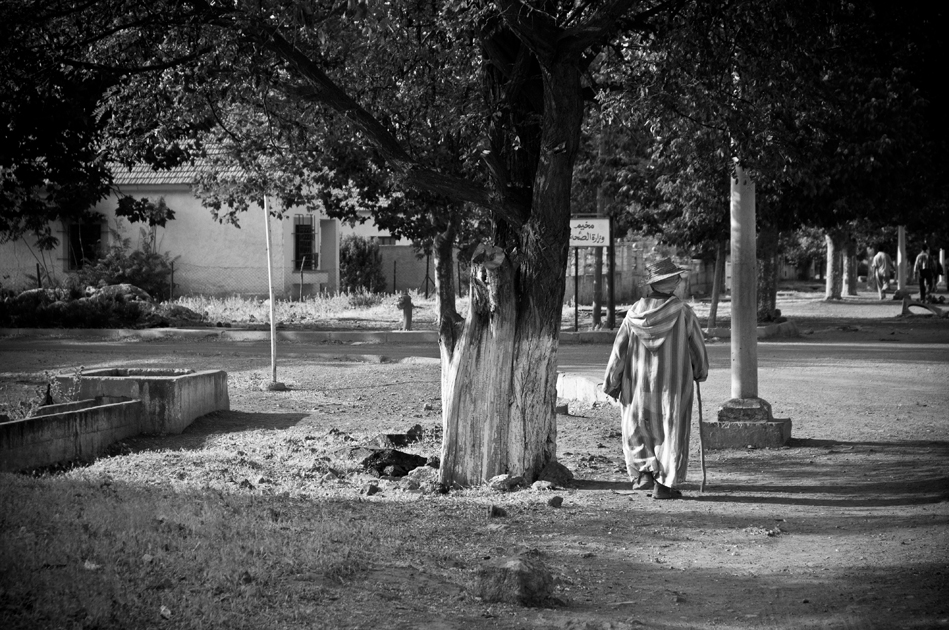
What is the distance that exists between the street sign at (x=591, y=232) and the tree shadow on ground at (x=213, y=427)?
1050cm

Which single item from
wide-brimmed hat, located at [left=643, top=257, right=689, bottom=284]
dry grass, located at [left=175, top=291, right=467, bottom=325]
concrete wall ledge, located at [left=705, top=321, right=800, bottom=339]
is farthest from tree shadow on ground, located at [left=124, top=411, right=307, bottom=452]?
dry grass, located at [left=175, top=291, right=467, bottom=325]

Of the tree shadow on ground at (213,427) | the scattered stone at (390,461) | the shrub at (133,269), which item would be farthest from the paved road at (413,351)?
the shrub at (133,269)

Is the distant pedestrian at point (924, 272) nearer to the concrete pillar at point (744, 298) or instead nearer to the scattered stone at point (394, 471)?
the concrete pillar at point (744, 298)

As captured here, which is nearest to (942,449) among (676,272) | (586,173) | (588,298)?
(676,272)

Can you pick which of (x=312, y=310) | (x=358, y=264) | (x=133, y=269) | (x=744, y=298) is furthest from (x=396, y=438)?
(x=358, y=264)

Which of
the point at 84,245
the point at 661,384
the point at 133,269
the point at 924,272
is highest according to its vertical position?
the point at 84,245

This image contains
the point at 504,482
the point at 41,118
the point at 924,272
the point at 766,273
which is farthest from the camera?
the point at 924,272

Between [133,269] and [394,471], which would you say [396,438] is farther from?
[133,269]

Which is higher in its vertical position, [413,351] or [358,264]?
[358,264]

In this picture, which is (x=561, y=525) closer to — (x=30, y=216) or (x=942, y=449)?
(x=942, y=449)

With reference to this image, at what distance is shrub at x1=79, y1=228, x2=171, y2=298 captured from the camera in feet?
97.2

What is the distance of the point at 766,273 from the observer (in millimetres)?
25219

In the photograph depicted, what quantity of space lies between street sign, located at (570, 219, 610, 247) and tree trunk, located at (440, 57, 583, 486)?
13393 millimetres

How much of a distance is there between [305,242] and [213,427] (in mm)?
24186
